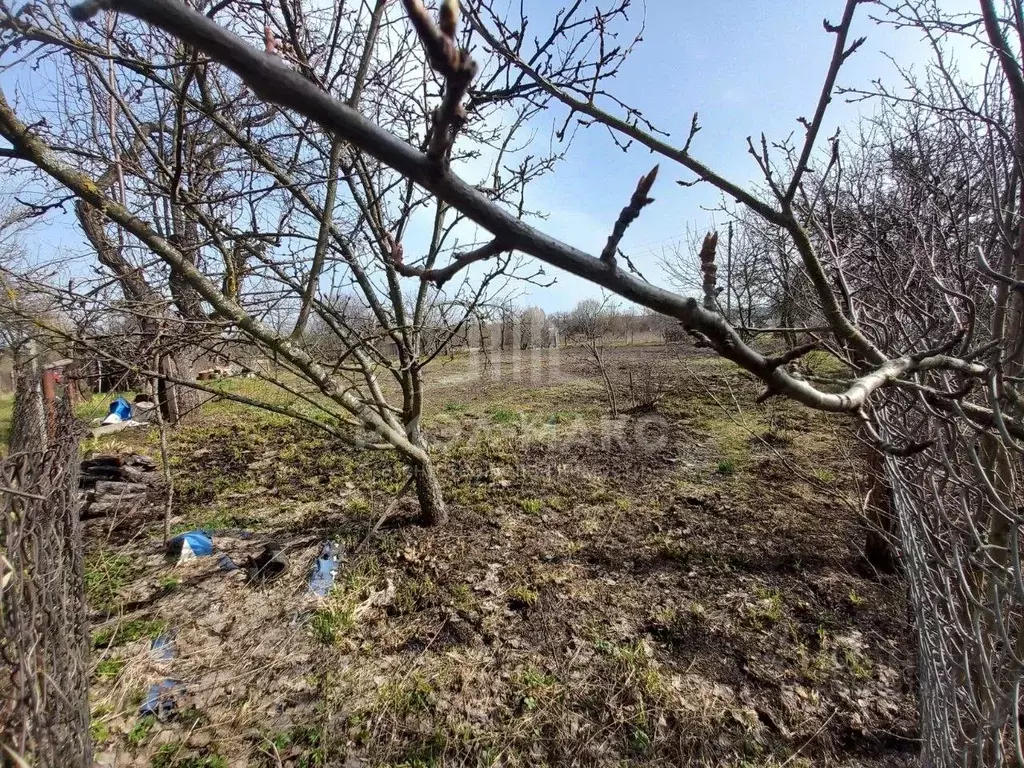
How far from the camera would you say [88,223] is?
11.5 ft

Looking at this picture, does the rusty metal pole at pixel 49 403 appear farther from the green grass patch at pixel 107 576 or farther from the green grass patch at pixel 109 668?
the green grass patch at pixel 109 668

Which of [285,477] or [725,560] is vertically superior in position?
[285,477]

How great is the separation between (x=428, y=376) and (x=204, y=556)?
11306mm

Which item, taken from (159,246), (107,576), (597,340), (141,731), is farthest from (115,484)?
(597,340)

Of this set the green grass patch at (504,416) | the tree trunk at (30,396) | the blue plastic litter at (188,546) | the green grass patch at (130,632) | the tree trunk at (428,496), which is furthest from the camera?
the green grass patch at (504,416)

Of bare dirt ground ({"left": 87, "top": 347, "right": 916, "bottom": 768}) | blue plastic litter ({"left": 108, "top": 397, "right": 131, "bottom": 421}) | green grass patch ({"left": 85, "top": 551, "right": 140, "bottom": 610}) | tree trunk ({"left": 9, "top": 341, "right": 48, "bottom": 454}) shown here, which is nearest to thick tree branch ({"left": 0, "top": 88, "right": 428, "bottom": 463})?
tree trunk ({"left": 9, "top": 341, "right": 48, "bottom": 454})

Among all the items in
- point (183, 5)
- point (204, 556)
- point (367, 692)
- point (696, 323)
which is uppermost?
point (183, 5)

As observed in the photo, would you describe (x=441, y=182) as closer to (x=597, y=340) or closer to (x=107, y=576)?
(x=107, y=576)

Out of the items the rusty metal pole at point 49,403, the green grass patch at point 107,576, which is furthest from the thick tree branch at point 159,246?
the green grass patch at point 107,576

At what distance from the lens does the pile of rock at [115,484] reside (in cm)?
427

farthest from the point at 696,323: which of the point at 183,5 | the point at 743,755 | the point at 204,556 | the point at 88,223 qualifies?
the point at 88,223

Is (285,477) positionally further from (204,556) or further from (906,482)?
(906,482)

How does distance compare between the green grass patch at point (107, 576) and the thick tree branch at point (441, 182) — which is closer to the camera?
the thick tree branch at point (441, 182)

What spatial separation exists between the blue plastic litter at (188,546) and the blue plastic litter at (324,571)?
37.5 inches
